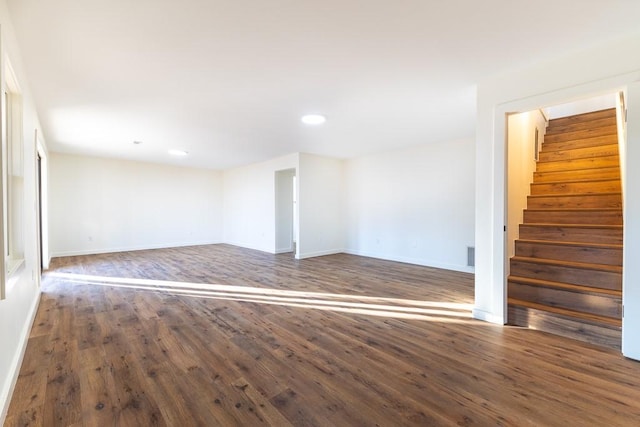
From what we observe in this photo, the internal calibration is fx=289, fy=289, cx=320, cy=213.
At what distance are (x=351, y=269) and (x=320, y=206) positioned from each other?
1.97 m

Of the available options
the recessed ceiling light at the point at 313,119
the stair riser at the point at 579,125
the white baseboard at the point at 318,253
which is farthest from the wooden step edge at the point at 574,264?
the white baseboard at the point at 318,253

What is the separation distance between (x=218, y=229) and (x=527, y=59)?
27.4ft

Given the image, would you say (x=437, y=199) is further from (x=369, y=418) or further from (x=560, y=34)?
(x=369, y=418)

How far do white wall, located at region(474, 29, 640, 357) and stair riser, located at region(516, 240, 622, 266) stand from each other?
818 mm

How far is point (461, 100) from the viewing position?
3.27 meters

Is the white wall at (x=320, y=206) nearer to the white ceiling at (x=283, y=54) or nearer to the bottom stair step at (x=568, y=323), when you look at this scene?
the white ceiling at (x=283, y=54)

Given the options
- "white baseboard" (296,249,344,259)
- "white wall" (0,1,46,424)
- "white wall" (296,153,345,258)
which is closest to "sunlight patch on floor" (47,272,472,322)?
"white wall" (0,1,46,424)

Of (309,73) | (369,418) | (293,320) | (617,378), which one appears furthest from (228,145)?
(617,378)

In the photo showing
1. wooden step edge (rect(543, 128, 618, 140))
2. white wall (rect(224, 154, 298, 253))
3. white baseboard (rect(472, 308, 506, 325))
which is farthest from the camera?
white wall (rect(224, 154, 298, 253))

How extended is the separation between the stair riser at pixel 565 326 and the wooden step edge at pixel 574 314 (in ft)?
0.11

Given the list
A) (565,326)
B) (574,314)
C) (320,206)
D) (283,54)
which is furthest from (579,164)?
(320,206)

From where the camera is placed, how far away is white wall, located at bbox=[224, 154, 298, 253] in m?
7.05

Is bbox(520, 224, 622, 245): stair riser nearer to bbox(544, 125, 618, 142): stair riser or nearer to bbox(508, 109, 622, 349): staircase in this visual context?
bbox(508, 109, 622, 349): staircase

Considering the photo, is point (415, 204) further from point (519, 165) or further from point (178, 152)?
point (178, 152)
